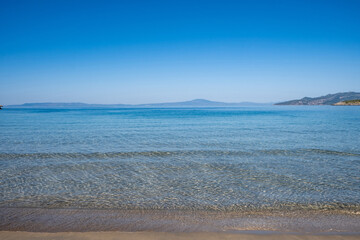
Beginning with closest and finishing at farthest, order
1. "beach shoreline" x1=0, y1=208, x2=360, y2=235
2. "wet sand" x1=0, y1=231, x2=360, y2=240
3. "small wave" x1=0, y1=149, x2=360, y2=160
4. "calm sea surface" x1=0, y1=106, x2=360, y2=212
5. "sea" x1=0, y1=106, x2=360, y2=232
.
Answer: "wet sand" x1=0, y1=231, x2=360, y2=240
"beach shoreline" x1=0, y1=208, x2=360, y2=235
"sea" x1=0, y1=106, x2=360, y2=232
"calm sea surface" x1=0, y1=106, x2=360, y2=212
"small wave" x1=0, y1=149, x2=360, y2=160

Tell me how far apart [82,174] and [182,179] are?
15.6 feet

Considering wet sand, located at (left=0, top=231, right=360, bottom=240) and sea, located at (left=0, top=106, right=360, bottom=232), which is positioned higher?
wet sand, located at (left=0, top=231, right=360, bottom=240)

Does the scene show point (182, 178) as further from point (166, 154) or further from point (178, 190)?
point (166, 154)

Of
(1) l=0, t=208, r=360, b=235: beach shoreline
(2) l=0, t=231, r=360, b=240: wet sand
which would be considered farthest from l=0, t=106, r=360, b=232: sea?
(2) l=0, t=231, r=360, b=240: wet sand

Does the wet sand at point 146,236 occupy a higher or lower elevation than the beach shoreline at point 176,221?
higher

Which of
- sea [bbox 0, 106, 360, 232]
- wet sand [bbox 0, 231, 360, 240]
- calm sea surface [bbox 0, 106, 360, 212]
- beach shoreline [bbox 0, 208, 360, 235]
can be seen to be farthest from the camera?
calm sea surface [bbox 0, 106, 360, 212]

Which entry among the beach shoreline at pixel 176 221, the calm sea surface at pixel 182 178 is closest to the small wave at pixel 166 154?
the calm sea surface at pixel 182 178

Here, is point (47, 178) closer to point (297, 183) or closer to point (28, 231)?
point (28, 231)

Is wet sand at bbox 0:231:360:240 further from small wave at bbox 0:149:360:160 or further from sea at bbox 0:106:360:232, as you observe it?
small wave at bbox 0:149:360:160

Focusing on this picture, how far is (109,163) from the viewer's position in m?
12.9

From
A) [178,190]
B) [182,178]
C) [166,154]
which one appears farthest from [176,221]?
[166,154]

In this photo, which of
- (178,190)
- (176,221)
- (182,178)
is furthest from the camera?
(182,178)

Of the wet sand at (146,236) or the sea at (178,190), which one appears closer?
the wet sand at (146,236)

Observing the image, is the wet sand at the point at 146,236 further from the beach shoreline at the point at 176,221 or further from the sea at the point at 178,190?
the sea at the point at 178,190
